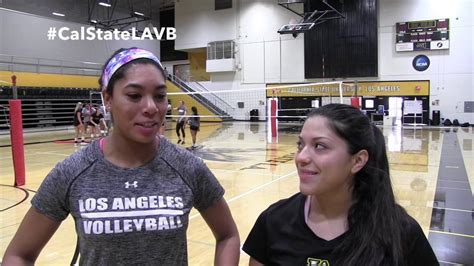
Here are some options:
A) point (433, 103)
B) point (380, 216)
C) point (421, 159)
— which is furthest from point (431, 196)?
point (433, 103)

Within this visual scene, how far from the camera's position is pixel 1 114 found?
2181cm

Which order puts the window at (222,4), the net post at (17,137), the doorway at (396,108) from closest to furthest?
the net post at (17,137)
the doorway at (396,108)
the window at (222,4)

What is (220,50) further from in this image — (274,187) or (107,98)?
(107,98)

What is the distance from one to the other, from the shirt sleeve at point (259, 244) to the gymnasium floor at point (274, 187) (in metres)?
1.43

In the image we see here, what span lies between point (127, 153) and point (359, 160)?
2.75ft

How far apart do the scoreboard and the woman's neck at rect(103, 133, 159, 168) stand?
26399 millimetres

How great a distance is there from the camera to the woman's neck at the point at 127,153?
58.9 inches

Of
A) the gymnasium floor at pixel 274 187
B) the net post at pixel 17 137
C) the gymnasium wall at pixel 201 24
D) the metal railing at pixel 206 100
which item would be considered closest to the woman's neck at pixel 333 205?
the gymnasium floor at pixel 274 187

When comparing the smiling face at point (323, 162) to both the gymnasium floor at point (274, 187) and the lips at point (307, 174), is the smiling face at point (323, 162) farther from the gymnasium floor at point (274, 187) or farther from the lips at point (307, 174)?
the gymnasium floor at point (274, 187)

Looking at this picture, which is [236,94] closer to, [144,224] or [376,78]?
[376,78]

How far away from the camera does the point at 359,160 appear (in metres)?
1.59

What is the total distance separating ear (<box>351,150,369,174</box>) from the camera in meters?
1.58

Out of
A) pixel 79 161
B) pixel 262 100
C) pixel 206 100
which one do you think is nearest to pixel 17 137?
pixel 79 161

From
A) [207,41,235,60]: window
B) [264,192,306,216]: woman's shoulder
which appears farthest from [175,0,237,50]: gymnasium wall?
[264,192,306,216]: woman's shoulder
